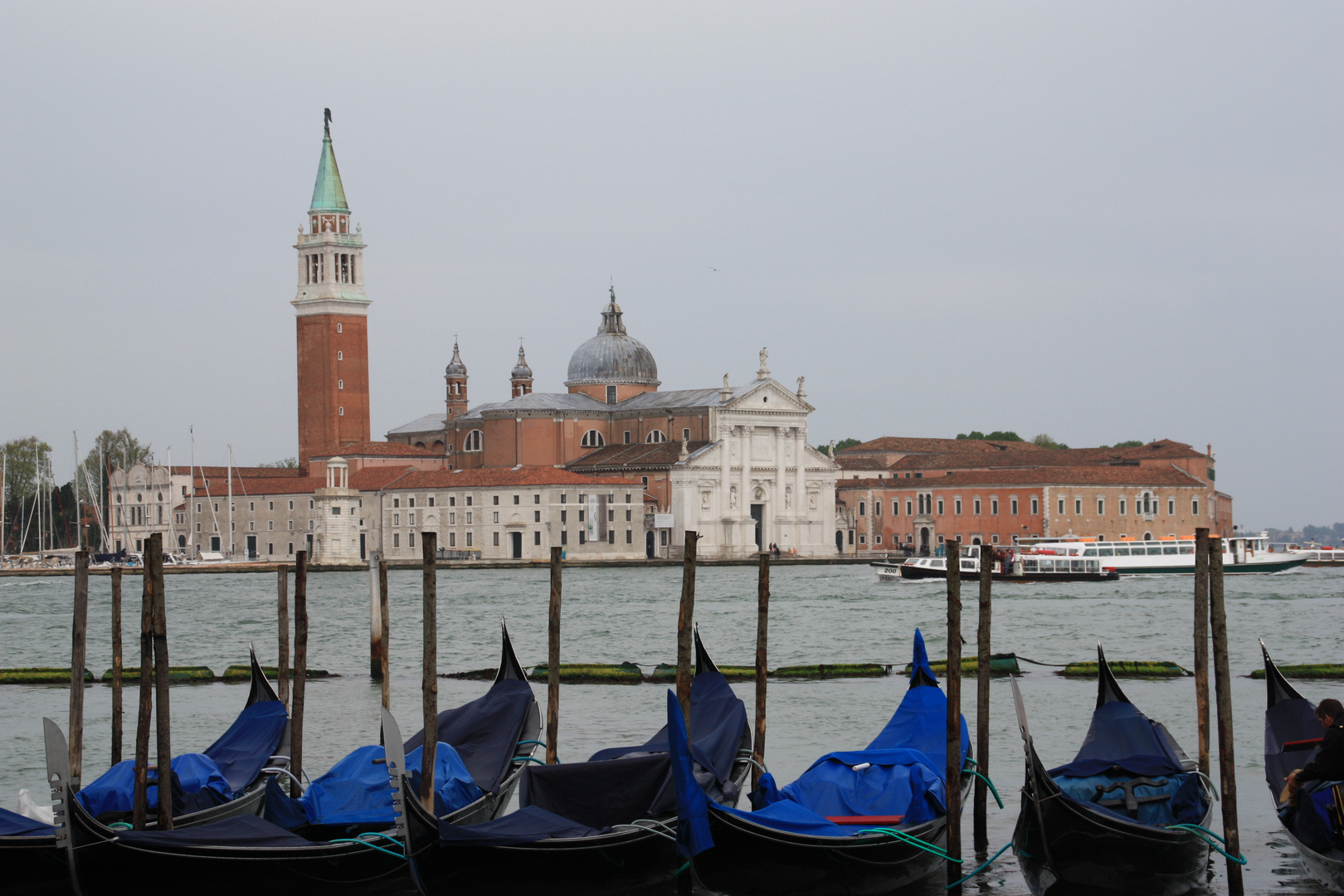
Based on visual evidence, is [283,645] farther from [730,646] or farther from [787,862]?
[730,646]

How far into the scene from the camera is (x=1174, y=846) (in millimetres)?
8109

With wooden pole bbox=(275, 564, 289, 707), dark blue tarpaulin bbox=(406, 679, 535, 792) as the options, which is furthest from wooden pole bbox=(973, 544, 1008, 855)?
wooden pole bbox=(275, 564, 289, 707)

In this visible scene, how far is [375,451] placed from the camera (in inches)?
2393

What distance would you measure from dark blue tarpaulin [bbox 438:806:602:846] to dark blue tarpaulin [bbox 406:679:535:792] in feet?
4.78

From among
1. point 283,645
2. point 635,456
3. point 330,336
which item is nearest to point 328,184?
point 330,336

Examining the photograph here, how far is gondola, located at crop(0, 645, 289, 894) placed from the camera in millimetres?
7574

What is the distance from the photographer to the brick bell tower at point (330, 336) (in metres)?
59.6

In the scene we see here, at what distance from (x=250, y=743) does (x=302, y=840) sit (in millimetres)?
2145

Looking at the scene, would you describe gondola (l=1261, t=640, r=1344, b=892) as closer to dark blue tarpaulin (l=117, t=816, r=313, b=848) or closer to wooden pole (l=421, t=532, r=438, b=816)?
wooden pole (l=421, t=532, r=438, b=816)

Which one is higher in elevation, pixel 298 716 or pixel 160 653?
pixel 160 653

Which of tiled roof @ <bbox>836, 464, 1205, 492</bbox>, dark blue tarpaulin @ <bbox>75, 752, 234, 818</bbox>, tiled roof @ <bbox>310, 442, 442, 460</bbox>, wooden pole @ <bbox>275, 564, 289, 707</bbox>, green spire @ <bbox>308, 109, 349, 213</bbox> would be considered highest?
green spire @ <bbox>308, 109, 349, 213</bbox>

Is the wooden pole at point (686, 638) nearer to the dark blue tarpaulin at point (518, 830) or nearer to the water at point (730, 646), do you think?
the dark blue tarpaulin at point (518, 830)

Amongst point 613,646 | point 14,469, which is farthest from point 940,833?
point 14,469

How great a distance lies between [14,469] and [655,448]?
89.5ft
